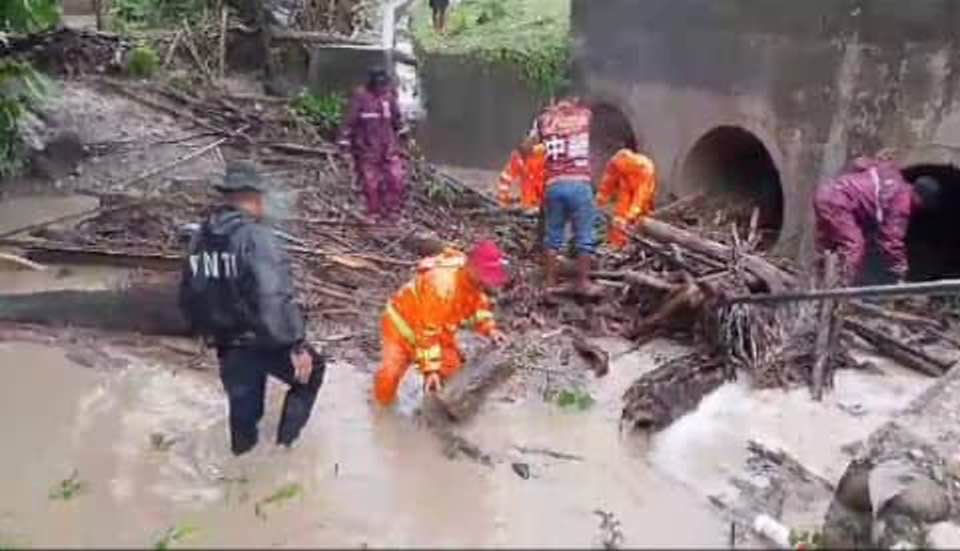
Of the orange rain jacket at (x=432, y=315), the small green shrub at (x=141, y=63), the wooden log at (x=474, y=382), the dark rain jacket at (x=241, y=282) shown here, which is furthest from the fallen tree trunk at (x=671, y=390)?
the small green shrub at (x=141, y=63)

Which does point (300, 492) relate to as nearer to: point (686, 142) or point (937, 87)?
point (937, 87)

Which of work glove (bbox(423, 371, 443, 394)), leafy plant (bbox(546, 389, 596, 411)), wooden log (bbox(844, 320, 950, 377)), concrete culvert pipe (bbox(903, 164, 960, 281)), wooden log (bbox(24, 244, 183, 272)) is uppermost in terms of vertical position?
work glove (bbox(423, 371, 443, 394))

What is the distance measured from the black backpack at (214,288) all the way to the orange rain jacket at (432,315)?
143cm

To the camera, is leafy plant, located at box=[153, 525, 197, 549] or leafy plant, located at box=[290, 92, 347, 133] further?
leafy plant, located at box=[290, 92, 347, 133]

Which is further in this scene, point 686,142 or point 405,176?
point 686,142

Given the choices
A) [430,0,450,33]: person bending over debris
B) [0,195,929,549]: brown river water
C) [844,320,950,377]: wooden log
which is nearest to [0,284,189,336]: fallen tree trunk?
[0,195,929,549]: brown river water

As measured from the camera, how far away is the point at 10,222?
1398 centimetres

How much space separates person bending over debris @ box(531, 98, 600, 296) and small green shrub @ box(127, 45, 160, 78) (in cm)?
922

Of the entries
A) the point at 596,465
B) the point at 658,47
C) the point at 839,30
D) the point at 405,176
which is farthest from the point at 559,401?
the point at 658,47

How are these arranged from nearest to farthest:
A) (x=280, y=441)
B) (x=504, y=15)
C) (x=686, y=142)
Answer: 1. (x=280, y=441)
2. (x=686, y=142)
3. (x=504, y=15)

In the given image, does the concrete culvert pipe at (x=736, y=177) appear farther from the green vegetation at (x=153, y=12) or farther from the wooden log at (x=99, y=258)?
the green vegetation at (x=153, y=12)

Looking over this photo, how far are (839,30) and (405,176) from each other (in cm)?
437

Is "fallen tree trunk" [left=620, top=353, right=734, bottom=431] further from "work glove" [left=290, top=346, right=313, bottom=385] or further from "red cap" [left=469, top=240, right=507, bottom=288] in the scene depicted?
"work glove" [left=290, top=346, right=313, bottom=385]

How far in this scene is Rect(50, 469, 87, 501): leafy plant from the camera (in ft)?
22.9
